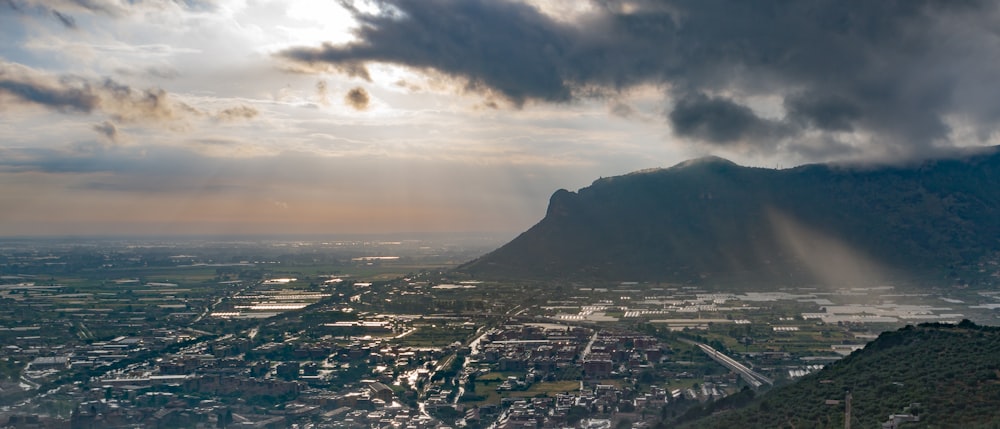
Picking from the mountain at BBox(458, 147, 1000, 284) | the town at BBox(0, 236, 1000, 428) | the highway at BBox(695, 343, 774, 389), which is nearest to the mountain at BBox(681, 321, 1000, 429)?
the town at BBox(0, 236, 1000, 428)

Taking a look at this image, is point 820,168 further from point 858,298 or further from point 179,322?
point 179,322

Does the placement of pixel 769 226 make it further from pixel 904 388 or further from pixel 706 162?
pixel 904 388

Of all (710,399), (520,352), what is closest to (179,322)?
(520,352)

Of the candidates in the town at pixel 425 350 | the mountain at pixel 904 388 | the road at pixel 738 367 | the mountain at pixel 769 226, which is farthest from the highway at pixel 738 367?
the mountain at pixel 769 226

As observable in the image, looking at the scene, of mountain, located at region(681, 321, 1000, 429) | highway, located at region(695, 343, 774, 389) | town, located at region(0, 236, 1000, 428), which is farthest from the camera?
highway, located at region(695, 343, 774, 389)

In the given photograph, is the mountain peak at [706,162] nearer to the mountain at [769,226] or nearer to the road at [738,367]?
the mountain at [769,226]

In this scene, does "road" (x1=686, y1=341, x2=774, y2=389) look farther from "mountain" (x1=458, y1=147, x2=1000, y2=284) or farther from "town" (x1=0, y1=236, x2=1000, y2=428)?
"mountain" (x1=458, y1=147, x2=1000, y2=284)

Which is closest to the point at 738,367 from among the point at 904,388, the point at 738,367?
Answer: the point at 738,367
